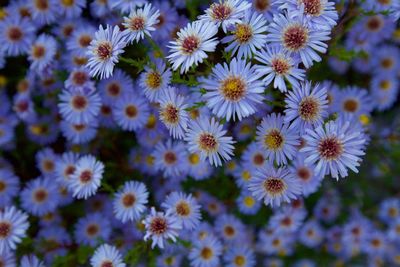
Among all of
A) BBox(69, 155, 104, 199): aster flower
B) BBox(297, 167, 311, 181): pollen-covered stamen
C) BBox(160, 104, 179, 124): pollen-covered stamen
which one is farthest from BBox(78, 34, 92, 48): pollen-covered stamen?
BBox(297, 167, 311, 181): pollen-covered stamen

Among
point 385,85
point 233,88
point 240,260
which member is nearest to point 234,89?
point 233,88

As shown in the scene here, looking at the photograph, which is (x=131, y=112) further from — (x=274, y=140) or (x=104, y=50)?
(x=274, y=140)

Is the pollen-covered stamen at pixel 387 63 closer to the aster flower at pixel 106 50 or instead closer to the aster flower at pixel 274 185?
the aster flower at pixel 274 185

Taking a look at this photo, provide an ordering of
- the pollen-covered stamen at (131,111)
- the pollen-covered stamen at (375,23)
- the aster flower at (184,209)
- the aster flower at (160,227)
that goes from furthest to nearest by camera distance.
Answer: the pollen-covered stamen at (375,23) < the pollen-covered stamen at (131,111) < the aster flower at (184,209) < the aster flower at (160,227)

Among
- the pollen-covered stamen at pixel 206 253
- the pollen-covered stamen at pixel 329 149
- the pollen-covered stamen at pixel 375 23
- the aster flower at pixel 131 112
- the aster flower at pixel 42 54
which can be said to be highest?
the pollen-covered stamen at pixel 375 23

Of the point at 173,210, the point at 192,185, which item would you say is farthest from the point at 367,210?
the point at 173,210

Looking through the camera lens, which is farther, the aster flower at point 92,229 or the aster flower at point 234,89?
the aster flower at point 92,229

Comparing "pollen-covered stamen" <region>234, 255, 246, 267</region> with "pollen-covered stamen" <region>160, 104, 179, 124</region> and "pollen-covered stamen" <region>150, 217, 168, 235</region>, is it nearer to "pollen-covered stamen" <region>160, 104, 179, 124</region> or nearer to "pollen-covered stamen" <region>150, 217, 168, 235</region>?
"pollen-covered stamen" <region>150, 217, 168, 235</region>

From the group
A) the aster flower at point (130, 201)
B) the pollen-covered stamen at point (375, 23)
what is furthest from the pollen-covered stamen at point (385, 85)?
the aster flower at point (130, 201)
